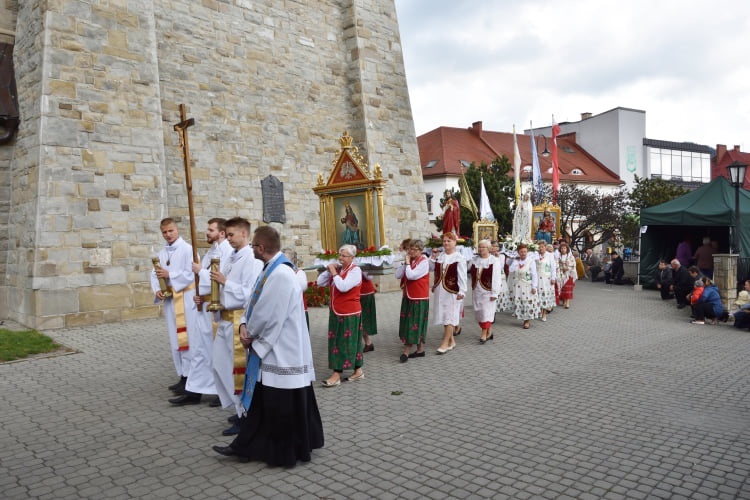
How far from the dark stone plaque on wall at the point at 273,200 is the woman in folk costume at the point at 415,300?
752 cm

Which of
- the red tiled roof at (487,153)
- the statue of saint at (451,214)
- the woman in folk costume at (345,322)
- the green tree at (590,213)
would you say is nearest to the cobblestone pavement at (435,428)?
the woman in folk costume at (345,322)

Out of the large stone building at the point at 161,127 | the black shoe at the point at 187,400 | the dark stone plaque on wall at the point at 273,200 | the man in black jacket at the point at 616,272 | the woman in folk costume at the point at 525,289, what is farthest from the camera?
the man in black jacket at the point at 616,272

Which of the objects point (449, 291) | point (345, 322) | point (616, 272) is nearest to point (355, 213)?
point (449, 291)

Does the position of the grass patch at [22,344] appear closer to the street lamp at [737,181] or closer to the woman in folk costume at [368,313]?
the woman in folk costume at [368,313]

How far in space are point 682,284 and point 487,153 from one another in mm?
26563

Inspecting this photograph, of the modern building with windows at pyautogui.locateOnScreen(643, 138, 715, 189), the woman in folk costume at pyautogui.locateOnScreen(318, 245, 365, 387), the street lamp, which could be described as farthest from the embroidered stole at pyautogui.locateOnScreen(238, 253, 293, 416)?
the modern building with windows at pyautogui.locateOnScreen(643, 138, 715, 189)

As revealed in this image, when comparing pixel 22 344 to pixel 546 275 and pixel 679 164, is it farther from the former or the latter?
pixel 679 164

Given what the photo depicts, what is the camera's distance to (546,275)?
12336mm

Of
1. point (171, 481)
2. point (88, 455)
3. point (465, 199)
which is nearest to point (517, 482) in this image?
point (171, 481)

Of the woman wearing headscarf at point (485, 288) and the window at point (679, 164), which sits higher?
the window at point (679, 164)

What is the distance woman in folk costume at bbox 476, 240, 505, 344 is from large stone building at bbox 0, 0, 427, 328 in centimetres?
648

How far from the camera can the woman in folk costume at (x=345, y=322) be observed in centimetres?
666

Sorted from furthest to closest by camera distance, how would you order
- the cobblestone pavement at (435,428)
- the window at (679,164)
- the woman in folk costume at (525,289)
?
the window at (679,164) → the woman in folk costume at (525,289) → the cobblestone pavement at (435,428)

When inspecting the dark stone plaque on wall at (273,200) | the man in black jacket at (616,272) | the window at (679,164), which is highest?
the window at (679,164)
